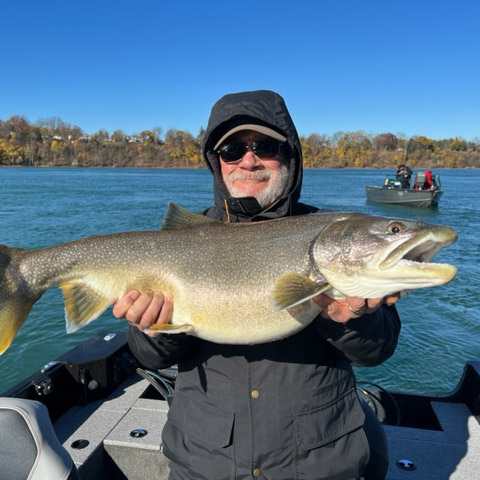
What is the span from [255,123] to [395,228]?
1364 mm

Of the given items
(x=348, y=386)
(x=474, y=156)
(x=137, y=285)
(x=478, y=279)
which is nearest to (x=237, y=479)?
(x=348, y=386)

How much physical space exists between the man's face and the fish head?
0.61m

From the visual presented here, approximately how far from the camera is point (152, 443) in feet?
12.5

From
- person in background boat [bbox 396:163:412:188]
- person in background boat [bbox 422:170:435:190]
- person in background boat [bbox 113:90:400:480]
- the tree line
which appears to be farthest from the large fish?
the tree line

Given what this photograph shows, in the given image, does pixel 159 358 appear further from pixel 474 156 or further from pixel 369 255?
pixel 474 156

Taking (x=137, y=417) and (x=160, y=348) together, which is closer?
(x=160, y=348)

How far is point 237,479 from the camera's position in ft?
7.70

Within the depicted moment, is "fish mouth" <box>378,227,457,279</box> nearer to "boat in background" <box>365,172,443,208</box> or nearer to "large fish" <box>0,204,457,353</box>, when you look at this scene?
"large fish" <box>0,204,457,353</box>

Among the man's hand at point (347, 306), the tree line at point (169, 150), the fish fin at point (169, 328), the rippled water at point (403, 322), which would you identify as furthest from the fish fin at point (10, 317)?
the tree line at point (169, 150)

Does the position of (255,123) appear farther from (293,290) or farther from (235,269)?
(293,290)

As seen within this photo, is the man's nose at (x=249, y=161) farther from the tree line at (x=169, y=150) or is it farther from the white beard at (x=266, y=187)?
the tree line at (x=169, y=150)

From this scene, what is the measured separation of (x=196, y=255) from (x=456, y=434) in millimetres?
3280

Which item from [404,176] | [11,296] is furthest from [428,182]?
[11,296]

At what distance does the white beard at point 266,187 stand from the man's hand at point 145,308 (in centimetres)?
95
